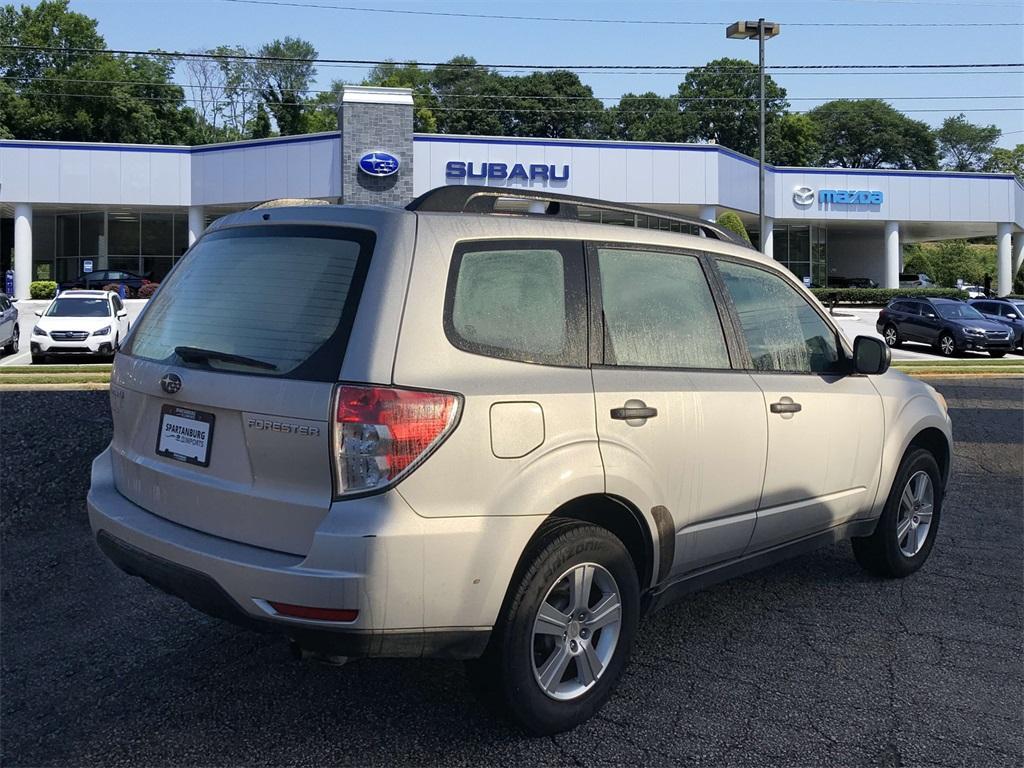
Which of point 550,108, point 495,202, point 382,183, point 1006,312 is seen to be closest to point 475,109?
point 550,108

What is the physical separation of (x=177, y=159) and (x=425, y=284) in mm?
39478

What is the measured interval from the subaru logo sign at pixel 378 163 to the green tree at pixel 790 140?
62193 mm

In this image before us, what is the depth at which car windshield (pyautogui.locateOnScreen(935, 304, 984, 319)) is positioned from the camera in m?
25.6

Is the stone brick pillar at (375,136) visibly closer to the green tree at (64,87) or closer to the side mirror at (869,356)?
the side mirror at (869,356)

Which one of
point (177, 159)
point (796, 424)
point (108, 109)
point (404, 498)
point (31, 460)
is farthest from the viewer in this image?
point (108, 109)

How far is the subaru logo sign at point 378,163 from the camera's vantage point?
34.0 m

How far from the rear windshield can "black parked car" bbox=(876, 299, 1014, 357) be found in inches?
989

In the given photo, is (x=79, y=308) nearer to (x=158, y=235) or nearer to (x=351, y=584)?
(x=351, y=584)

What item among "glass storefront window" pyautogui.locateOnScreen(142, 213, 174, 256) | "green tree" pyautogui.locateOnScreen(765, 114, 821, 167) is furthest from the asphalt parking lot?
"green tree" pyautogui.locateOnScreen(765, 114, 821, 167)

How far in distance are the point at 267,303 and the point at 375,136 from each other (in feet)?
106

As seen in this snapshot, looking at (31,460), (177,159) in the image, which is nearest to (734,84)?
(177,159)

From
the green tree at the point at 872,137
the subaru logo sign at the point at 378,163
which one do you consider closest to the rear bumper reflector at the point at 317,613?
the subaru logo sign at the point at 378,163

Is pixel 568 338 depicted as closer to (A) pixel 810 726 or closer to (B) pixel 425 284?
(B) pixel 425 284

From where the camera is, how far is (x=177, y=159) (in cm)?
3881
